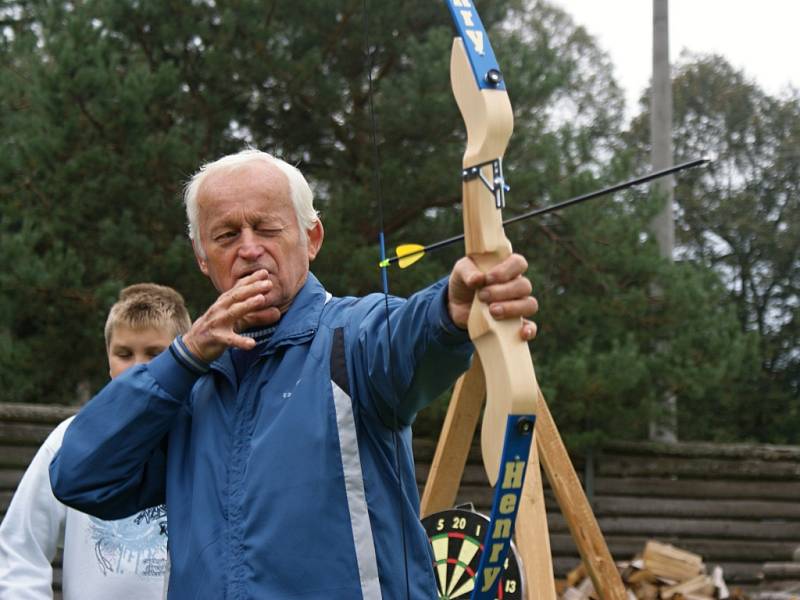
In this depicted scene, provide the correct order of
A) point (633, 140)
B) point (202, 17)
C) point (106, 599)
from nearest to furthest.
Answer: point (106, 599) → point (202, 17) → point (633, 140)

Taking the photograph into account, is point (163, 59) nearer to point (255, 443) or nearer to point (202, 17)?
point (202, 17)

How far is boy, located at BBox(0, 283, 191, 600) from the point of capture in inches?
89.4

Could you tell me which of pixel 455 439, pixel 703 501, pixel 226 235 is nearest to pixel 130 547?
pixel 226 235

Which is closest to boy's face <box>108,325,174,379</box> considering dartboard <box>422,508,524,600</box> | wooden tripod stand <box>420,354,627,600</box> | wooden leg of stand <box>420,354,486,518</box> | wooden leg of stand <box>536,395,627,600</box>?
wooden tripod stand <box>420,354,627,600</box>

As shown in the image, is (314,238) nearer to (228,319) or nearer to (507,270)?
(228,319)

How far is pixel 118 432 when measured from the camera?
161 centimetres

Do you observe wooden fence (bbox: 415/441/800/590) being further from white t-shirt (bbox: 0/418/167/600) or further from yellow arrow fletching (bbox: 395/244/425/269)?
yellow arrow fletching (bbox: 395/244/425/269)

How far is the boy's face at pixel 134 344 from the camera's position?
2.49 metres

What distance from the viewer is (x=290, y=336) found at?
1.62 m

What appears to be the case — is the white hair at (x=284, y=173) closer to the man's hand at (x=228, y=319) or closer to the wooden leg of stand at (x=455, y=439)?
the man's hand at (x=228, y=319)

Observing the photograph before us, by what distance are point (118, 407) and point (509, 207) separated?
6.92 meters

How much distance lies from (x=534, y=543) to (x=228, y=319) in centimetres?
217

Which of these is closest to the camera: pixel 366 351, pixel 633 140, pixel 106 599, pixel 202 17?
pixel 366 351

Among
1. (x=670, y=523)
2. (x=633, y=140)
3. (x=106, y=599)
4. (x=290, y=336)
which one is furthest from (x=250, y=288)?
(x=633, y=140)
